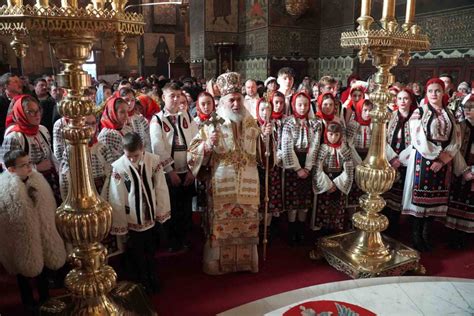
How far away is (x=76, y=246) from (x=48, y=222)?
921 millimetres

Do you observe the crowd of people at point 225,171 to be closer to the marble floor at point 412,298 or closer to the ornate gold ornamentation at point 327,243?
the ornate gold ornamentation at point 327,243

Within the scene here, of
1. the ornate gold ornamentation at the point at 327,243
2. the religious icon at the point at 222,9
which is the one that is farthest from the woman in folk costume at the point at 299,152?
the religious icon at the point at 222,9

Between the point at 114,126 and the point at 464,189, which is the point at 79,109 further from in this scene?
the point at 464,189

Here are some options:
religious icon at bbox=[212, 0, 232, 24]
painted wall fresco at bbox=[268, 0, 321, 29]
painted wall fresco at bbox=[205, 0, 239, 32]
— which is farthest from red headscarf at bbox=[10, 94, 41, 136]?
religious icon at bbox=[212, 0, 232, 24]

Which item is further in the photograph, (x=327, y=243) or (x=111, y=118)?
(x=327, y=243)

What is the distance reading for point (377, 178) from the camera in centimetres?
339

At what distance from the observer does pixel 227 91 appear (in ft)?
11.3

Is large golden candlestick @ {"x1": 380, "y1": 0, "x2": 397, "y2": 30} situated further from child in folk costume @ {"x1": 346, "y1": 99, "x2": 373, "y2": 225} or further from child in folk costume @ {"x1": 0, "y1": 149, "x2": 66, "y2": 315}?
child in folk costume @ {"x1": 0, "y1": 149, "x2": 66, "y2": 315}

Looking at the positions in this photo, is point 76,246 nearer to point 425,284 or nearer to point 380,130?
point 425,284

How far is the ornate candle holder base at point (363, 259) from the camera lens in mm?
3498

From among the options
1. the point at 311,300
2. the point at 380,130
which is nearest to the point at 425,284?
the point at 311,300

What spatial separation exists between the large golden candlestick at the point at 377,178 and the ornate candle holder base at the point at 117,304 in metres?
1.85

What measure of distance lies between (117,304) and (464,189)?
3.73 metres

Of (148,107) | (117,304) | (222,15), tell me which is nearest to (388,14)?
(117,304)
